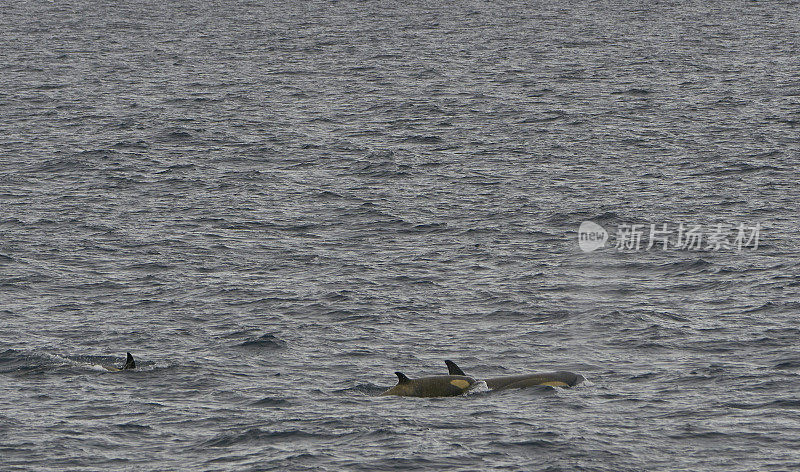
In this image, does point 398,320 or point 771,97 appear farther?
point 771,97

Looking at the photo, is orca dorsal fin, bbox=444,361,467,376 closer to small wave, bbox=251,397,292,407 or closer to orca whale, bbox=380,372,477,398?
orca whale, bbox=380,372,477,398

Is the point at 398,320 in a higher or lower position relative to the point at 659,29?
lower

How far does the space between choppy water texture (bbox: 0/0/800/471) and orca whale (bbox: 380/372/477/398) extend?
1.14 ft

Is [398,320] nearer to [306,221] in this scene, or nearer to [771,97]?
[306,221]

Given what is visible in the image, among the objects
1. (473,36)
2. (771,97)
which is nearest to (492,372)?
(771,97)

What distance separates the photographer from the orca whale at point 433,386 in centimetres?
3094

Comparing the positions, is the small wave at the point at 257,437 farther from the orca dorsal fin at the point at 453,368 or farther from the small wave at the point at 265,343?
the small wave at the point at 265,343

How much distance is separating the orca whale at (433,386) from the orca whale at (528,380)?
46cm

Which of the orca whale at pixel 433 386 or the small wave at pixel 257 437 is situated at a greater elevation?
the orca whale at pixel 433 386

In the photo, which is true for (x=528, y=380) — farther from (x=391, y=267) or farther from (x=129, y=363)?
(x=391, y=267)

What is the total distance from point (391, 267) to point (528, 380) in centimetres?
1288

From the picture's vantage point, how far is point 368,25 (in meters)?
128

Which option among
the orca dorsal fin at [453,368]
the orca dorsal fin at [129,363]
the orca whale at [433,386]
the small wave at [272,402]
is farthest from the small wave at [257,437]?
the orca dorsal fin at [129,363]

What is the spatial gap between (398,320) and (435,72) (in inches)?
2167
